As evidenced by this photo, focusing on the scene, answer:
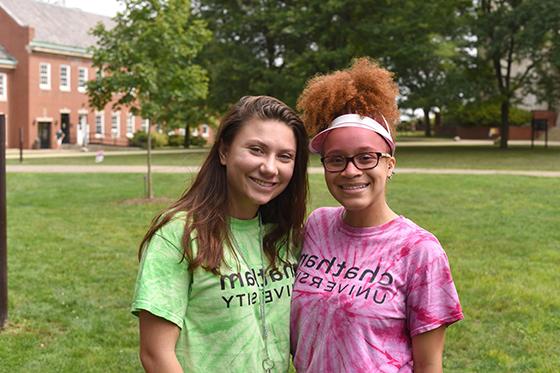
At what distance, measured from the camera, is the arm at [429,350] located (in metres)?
2.04

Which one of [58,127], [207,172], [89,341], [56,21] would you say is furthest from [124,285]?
[56,21]

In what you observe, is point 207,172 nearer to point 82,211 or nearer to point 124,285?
point 124,285

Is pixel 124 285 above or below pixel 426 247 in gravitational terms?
below

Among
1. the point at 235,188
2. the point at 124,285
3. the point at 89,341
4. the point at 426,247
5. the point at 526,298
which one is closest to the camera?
the point at 426,247

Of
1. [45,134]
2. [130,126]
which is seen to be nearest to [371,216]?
[45,134]

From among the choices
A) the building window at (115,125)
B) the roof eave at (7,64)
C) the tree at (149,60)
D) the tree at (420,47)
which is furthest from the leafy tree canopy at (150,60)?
the building window at (115,125)

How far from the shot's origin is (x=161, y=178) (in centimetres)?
1878

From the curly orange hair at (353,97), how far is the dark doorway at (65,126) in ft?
155

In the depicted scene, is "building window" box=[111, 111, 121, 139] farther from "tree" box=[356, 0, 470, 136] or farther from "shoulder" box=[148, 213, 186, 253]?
"shoulder" box=[148, 213, 186, 253]

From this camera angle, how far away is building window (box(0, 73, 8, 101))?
43844 millimetres

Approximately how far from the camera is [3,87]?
44000mm

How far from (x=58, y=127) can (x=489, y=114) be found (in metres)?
32.7

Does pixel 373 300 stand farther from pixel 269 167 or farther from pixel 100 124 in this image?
pixel 100 124

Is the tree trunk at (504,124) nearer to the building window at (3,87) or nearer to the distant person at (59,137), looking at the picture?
the distant person at (59,137)
